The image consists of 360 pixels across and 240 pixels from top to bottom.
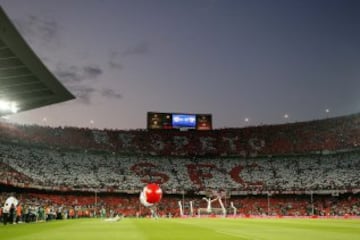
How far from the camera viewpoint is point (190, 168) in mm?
87125

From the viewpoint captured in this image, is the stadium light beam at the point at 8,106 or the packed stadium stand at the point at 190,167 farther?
the packed stadium stand at the point at 190,167

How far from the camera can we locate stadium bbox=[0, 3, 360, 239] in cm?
6975

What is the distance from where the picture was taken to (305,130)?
86.6 m

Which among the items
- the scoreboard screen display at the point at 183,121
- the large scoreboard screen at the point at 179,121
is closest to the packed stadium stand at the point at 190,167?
the large scoreboard screen at the point at 179,121

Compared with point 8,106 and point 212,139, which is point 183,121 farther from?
point 8,106

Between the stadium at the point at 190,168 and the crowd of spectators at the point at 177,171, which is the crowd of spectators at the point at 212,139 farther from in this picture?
the crowd of spectators at the point at 177,171

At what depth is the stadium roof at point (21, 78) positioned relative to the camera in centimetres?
1322

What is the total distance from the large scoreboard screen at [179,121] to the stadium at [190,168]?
0.20 meters

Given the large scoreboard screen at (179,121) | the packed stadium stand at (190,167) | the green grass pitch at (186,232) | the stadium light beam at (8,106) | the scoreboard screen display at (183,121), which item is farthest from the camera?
the scoreboard screen display at (183,121)

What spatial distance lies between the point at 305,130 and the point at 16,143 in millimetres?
53288

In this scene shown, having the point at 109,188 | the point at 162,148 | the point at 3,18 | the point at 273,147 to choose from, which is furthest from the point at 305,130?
the point at 3,18

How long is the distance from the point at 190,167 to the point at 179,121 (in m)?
9.31

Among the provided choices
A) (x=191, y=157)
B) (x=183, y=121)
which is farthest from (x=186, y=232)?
(x=191, y=157)

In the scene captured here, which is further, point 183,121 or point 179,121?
point 183,121
